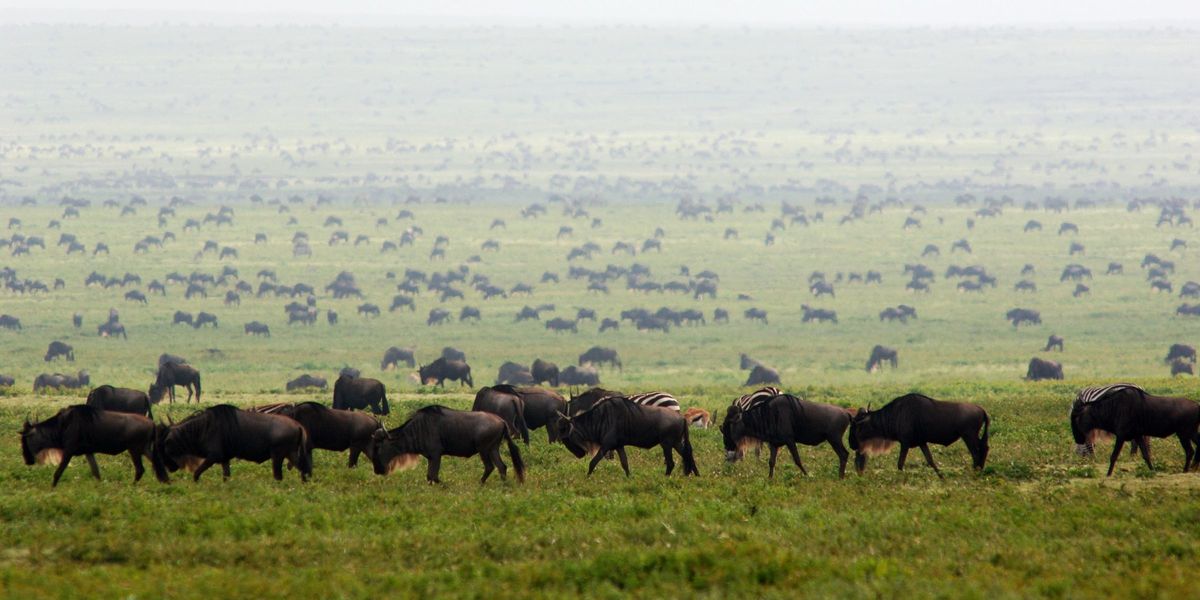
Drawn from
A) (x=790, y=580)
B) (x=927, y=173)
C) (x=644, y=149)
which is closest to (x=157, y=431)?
(x=790, y=580)

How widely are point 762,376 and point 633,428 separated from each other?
22813 mm

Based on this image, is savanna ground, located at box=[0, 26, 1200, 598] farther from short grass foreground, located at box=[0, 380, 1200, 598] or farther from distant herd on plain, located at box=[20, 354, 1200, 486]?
distant herd on plain, located at box=[20, 354, 1200, 486]

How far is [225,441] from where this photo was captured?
62.1ft

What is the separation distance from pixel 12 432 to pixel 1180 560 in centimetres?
1910

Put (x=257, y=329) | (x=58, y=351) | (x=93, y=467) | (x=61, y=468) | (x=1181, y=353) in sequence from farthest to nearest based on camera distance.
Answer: (x=257, y=329)
(x=58, y=351)
(x=1181, y=353)
(x=93, y=467)
(x=61, y=468)

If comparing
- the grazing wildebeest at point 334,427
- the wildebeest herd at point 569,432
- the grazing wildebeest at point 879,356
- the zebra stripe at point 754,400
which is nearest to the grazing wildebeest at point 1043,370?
the grazing wildebeest at point 879,356

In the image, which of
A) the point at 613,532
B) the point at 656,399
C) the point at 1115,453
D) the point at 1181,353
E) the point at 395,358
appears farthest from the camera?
the point at 395,358

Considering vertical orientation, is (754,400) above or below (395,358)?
above

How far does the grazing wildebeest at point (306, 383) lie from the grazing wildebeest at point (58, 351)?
12.9 meters

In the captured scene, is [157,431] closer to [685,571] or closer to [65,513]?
[65,513]

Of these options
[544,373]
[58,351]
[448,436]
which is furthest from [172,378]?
[448,436]

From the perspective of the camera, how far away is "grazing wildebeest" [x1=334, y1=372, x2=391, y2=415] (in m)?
27.7

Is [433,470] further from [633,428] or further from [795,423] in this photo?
[795,423]

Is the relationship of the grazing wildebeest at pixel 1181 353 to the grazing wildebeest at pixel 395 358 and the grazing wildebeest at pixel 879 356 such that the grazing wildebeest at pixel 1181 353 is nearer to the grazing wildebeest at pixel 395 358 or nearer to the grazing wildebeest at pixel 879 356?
the grazing wildebeest at pixel 879 356
